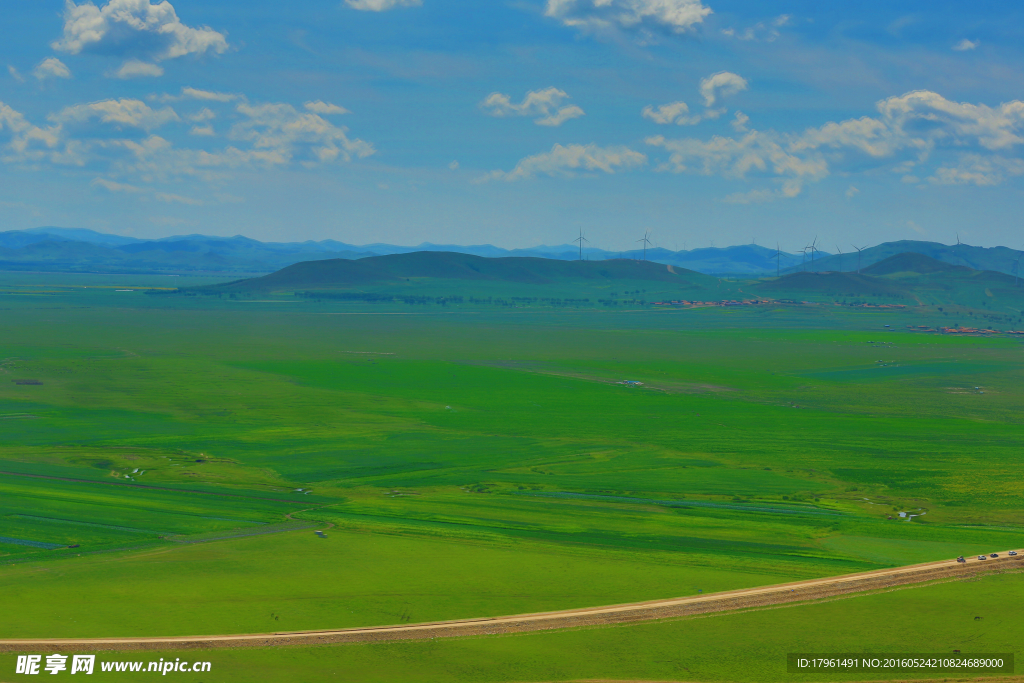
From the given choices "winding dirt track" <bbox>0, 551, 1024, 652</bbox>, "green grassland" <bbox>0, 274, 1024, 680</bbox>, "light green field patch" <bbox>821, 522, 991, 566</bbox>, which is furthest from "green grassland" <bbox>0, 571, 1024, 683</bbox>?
"light green field patch" <bbox>821, 522, 991, 566</bbox>

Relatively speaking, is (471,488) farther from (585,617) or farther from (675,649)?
(675,649)

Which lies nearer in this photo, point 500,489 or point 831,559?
point 831,559

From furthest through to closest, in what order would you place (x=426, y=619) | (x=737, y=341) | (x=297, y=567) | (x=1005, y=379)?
(x=737, y=341)
(x=1005, y=379)
(x=297, y=567)
(x=426, y=619)

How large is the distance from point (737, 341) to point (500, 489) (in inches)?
4687

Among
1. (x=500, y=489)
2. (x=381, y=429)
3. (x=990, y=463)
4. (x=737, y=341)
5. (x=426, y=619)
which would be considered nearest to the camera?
(x=426, y=619)

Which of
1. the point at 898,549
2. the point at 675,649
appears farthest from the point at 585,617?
the point at 898,549

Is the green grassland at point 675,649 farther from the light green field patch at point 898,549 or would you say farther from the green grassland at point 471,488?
the light green field patch at point 898,549

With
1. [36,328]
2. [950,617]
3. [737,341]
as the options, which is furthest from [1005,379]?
[36,328]

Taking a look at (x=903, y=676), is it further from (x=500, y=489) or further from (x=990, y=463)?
(x=990, y=463)

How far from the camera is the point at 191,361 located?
13450 centimetres

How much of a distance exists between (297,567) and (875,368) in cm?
11122

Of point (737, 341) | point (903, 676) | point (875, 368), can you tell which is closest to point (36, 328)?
point (737, 341)

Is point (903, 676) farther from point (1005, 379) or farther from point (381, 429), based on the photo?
point (1005, 379)

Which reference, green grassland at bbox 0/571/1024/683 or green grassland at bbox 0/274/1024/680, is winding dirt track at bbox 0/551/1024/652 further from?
green grassland at bbox 0/274/1024/680
